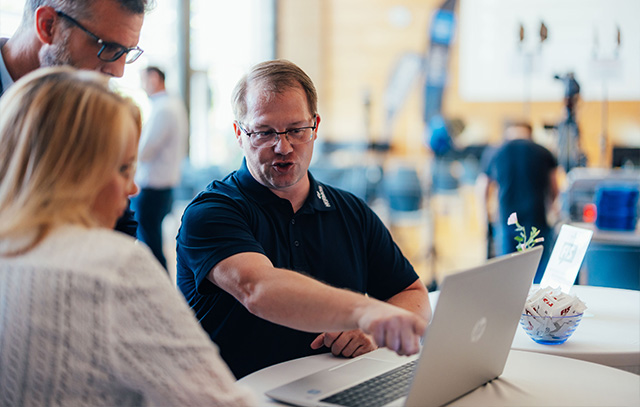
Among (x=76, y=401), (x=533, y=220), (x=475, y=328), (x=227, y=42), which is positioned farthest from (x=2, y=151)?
(x=227, y=42)

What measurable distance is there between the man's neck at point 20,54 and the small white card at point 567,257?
150 cm

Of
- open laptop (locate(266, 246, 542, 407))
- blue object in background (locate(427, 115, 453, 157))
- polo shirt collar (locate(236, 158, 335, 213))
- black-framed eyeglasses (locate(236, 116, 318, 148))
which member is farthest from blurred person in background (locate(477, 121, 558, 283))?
open laptop (locate(266, 246, 542, 407))

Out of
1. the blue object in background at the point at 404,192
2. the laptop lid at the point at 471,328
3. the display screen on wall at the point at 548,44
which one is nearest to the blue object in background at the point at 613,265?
the laptop lid at the point at 471,328

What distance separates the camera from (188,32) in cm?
762

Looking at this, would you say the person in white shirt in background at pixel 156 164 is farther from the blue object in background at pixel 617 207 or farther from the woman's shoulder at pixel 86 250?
the woman's shoulder at pixel 86 250

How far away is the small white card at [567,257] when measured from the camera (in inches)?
76.6

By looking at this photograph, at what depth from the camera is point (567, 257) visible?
201 cm

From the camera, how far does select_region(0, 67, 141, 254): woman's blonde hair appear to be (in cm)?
93

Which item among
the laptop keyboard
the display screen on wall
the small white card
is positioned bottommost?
the laptop keyboard

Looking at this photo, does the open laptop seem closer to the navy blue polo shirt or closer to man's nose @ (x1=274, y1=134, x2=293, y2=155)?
the navy blue polo shirt

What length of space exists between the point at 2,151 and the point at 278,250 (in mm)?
929

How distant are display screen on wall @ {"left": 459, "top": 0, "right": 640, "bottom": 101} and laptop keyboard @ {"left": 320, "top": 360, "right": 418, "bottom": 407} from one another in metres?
7.17

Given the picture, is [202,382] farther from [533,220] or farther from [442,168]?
[442,168]

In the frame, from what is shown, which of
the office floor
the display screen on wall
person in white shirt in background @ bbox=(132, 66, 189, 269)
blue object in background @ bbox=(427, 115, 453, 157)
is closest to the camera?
person in white shirt in background @ bbox=(132, 66, 189, 269)
